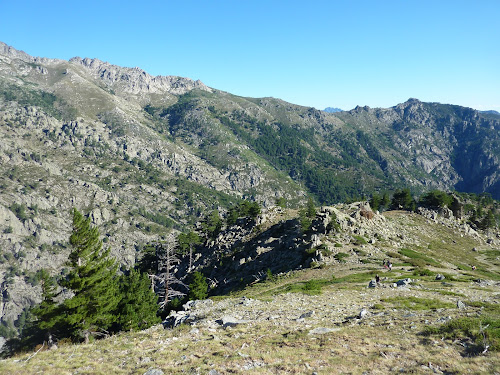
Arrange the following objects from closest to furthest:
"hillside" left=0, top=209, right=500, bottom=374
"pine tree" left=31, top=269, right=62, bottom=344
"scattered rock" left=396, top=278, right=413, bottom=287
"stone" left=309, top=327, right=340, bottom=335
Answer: "hillside" left=0, top=209, right=500, bottom=374 → "stone" left=309, top=327, right=340, bottom=335 → "pine tree" left=31, top=269, right=62, bottom=344 → "scattered rock" left=396, top=278, right=413, bottom=287

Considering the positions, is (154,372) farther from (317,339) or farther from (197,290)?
(197,290)

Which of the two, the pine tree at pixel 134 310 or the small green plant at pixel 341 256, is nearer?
the pine tree at pixel 134 310

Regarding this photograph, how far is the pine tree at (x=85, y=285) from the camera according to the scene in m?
28.7

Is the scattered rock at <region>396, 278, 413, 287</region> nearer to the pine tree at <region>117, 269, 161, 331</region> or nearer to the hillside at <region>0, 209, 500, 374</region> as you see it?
the hillside at <region>0, 209, 500, 374</region>

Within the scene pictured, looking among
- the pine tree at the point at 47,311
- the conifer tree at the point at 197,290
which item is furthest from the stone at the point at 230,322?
the conifer tree at the point at 197,290

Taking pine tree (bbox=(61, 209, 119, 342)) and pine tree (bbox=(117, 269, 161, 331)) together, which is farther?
pine tree (bbox=(117, 269, 161, 331))

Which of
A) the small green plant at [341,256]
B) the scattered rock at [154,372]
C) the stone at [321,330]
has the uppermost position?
the scattered rock at [154,372]

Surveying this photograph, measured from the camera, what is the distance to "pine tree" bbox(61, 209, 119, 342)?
94.0 ft

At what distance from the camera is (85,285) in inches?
1145

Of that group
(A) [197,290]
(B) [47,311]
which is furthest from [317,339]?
(A) [197,290]

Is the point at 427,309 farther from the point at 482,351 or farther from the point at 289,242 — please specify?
the point at 289,242

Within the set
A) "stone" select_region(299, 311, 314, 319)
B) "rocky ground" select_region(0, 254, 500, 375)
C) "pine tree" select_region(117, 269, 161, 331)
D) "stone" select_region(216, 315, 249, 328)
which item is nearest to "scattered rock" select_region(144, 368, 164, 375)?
"rocky ground" select_region(0, 254, 500, 375)

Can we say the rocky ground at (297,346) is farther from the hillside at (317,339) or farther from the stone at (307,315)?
the stone at (307,315)

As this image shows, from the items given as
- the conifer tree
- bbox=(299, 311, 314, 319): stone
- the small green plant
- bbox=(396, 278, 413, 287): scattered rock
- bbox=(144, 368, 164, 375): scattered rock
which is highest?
bbox=(144, 368, 164, 375): scattered rock
